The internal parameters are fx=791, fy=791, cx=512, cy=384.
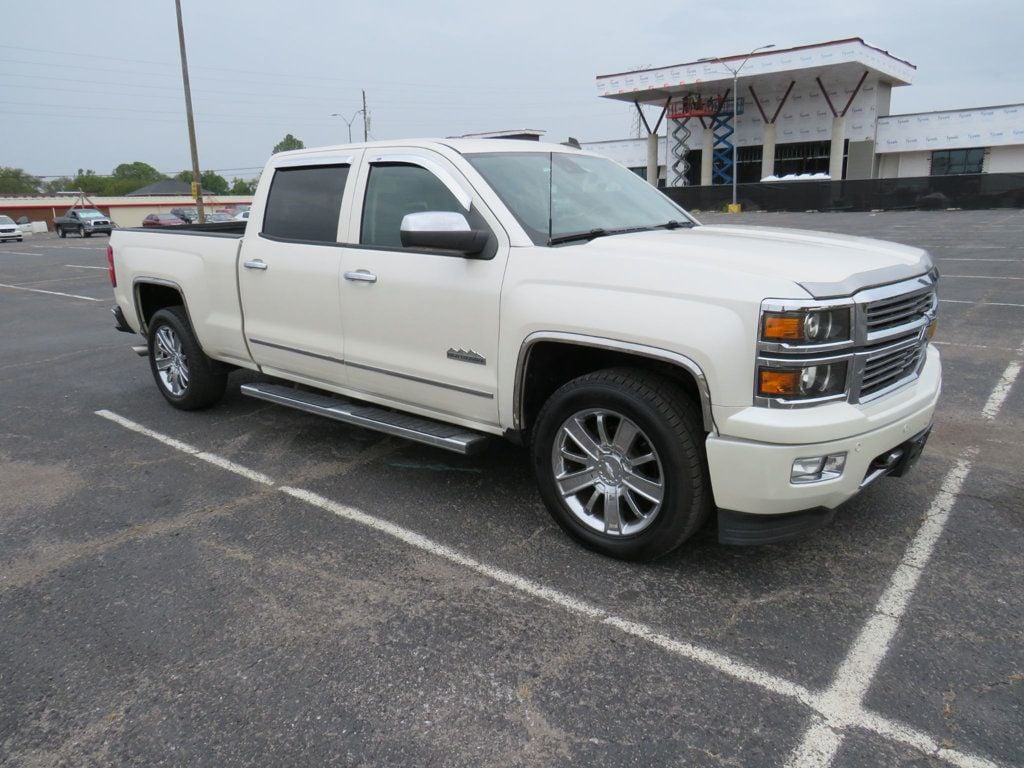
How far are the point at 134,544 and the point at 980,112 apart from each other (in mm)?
59010

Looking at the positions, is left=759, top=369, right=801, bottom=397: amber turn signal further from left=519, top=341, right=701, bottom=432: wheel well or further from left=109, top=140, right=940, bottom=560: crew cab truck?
left=519, top=341, right=701, bottom=432: wheel well

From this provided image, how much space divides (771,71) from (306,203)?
52.5m

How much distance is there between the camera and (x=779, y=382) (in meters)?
3.05

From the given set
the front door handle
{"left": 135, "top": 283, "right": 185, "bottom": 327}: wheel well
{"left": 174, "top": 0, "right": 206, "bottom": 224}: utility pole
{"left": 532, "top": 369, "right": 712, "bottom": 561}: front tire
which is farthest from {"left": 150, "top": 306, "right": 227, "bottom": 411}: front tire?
{"left": 174, "top": 0, "right": 206, "bottom": 224}: utility pole

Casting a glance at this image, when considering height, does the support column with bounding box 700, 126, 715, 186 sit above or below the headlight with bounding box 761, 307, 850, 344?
above

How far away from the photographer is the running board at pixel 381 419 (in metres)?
4.10

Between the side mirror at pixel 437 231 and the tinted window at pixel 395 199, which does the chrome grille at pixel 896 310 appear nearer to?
the side mirror at pixel 437 231

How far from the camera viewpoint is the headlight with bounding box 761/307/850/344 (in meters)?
3.00

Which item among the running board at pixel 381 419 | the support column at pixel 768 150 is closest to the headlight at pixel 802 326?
the running board at pixel 381 419

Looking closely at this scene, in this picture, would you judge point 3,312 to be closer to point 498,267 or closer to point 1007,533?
point 498,267

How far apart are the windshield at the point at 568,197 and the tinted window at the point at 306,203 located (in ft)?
3.36

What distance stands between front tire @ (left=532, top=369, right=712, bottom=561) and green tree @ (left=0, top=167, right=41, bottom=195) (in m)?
134

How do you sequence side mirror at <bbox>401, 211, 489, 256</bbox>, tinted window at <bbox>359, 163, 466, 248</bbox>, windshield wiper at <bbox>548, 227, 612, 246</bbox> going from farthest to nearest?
tinted window at <bbox>359, 163, 466, 248</bbox> < windshield wiper at <bbox>548, 227, 612, 246</bbox> < side mirror at <bbox>401, 211, 489, 256</bbox>

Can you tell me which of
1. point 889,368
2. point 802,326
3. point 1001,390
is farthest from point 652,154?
point 802,326
